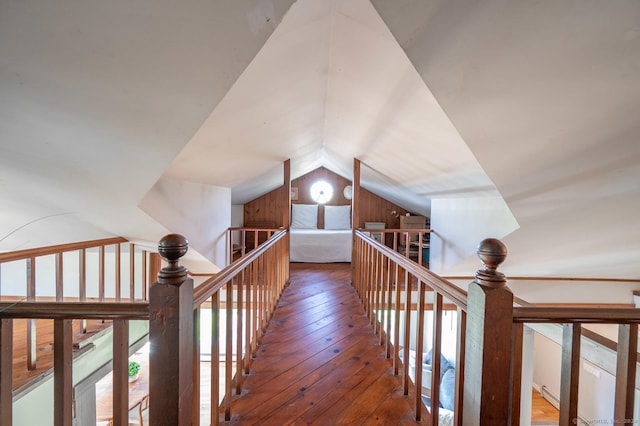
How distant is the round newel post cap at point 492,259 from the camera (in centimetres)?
83

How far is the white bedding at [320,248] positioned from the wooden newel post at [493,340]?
482 cm

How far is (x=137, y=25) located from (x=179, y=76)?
27cm

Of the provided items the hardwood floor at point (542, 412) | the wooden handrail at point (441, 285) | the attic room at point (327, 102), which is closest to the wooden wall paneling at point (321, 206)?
the attic room at point (327, 102)

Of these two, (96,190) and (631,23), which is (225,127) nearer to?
(96,190)

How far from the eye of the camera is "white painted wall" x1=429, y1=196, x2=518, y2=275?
2980mm

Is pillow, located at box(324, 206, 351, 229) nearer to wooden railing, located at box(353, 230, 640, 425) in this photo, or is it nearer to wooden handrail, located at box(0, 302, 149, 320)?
wooden railing, located at box(353, 230, 640, 425)

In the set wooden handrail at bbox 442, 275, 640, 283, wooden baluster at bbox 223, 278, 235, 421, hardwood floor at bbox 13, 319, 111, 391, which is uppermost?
wooden baluster at bbox 223, 278, 235, 421

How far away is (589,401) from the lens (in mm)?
4586

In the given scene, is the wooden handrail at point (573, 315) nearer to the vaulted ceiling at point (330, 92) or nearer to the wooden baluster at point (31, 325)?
the vaulted ceiling at point (330, 92)

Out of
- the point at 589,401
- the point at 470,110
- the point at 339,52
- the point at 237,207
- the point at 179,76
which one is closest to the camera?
the point at 179,76

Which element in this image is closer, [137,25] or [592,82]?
[137,25]

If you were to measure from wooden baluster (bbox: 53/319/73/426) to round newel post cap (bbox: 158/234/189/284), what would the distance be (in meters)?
0.30

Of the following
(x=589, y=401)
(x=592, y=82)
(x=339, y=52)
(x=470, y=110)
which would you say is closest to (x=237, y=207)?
(x=339, y=52)

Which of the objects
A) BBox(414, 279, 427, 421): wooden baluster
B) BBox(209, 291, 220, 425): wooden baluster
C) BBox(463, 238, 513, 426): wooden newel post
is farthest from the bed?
BBox(463, 238, 513, 426): wooden newel post
